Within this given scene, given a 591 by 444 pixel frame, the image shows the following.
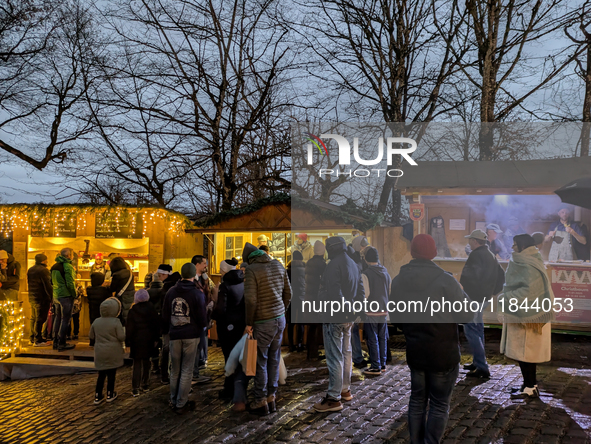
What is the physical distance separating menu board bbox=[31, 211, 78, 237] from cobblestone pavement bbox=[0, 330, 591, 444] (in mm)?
5057

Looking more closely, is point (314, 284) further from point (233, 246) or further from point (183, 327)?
point (233, 246)

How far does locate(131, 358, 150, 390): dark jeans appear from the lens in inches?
237

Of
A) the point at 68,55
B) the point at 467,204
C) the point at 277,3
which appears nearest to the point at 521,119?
the point at 467,204

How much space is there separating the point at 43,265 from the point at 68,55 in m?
9.91

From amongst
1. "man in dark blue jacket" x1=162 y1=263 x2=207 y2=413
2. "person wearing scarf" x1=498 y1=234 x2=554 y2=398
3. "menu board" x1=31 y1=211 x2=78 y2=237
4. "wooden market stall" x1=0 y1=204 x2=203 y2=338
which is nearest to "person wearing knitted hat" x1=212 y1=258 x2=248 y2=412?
"man in dark blue jacket" x1=162 y1=263 x2=207 y2=413

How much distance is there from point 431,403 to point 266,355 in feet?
6.44

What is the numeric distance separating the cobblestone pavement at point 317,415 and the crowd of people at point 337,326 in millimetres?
217

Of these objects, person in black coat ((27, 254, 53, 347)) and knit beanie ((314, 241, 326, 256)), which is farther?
person in black coat ((27, 254, 53, 347))

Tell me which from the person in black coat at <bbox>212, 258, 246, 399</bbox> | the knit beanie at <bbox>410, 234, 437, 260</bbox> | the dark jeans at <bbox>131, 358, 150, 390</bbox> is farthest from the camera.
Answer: the dark jeans at <bbox>131, 358, 150, 390</bbox>

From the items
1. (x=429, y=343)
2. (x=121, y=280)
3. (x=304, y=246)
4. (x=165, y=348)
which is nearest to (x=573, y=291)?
(x=304, y=246)

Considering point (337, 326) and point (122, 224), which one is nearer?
point (337, 326)

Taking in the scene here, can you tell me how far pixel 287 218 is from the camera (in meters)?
9.77

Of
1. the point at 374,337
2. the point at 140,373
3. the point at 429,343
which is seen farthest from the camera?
the point at 374,337

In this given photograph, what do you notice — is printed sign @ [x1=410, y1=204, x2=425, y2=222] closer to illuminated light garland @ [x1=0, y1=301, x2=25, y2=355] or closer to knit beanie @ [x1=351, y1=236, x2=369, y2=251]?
knit beanie @ [x1=351, y1=236, x2=369, y2=251]
